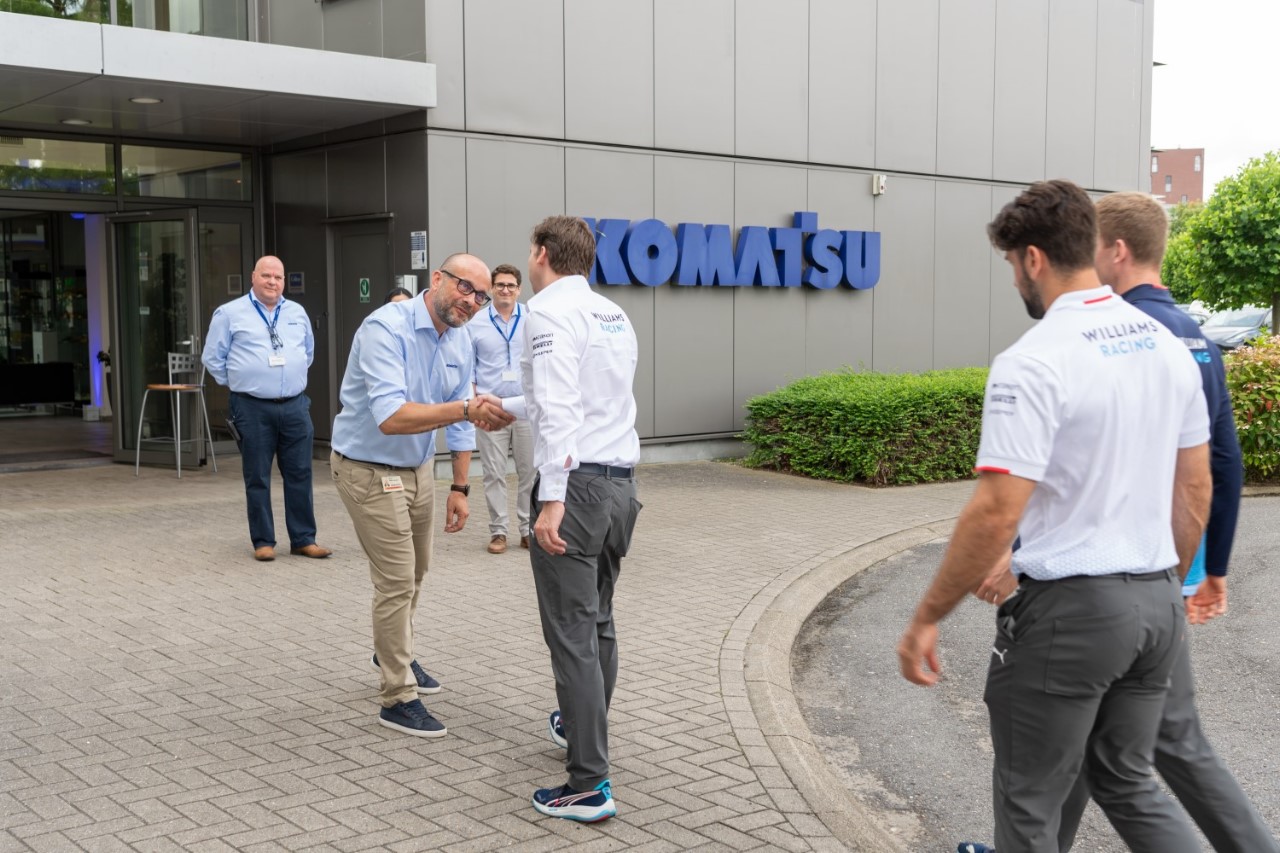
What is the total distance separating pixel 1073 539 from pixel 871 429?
965 centimetres

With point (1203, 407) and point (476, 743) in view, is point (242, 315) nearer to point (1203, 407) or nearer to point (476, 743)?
point (476, 743)

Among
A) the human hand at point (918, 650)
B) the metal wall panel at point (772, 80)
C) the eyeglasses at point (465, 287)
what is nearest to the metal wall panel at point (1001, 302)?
the metal wall panel at point (772, 80)

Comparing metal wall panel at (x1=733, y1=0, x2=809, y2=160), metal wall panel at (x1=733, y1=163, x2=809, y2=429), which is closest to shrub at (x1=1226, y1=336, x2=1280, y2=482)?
metal wall panel at (x1=733, y1=163, x2=809, y2=429)

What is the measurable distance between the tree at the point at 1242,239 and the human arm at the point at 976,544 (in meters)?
22.6

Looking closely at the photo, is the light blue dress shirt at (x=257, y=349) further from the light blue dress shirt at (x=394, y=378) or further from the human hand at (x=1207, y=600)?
the human hand at (x=1207, y=600)

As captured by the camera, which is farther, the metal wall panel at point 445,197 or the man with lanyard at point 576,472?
the metal wall panel at point 445,197

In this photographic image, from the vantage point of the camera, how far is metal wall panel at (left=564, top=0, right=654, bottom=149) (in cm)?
1302

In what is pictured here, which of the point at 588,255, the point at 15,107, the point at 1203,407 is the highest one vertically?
the point at 15,107

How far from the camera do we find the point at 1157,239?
3.64 meters

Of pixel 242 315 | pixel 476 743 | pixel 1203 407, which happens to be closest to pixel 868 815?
pixel 476 743

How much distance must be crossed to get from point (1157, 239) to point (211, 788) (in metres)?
3.59

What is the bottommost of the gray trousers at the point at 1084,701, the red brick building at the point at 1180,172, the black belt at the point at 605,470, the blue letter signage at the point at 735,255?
the gray trousers at the point at 1084,701

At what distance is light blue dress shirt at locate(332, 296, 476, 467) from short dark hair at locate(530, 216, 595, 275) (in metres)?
0.92

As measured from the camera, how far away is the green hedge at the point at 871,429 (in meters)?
12.5
